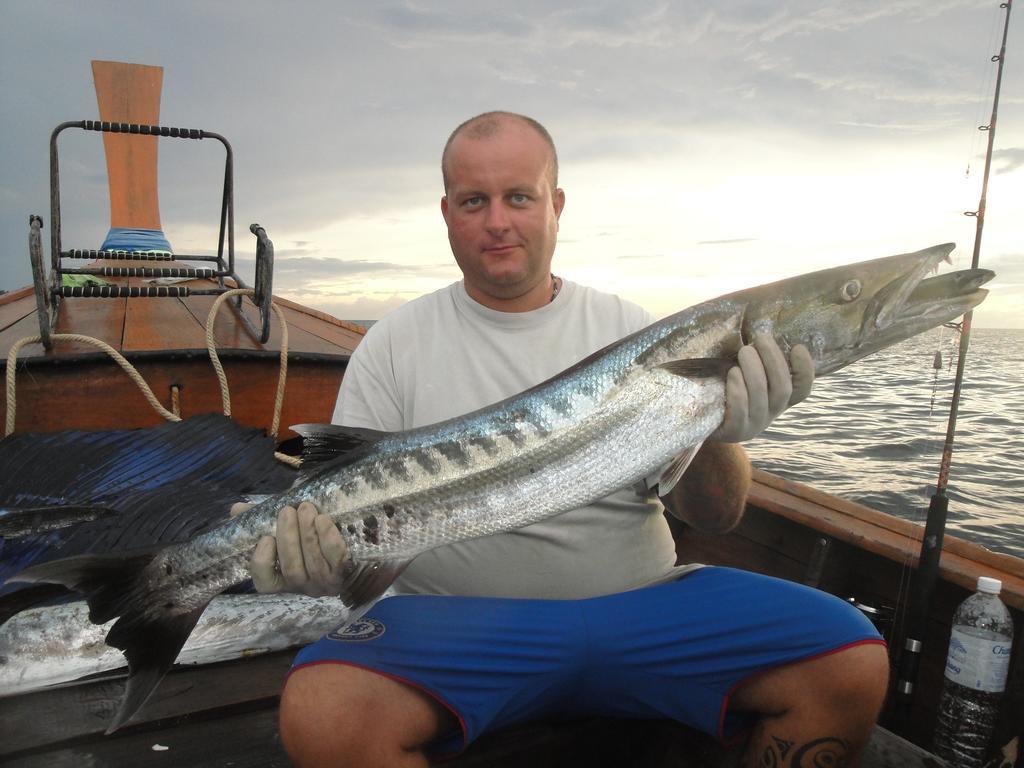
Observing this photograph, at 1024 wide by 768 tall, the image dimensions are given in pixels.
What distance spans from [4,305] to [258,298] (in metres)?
3.85

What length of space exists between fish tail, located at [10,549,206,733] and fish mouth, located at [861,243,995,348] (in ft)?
7.78

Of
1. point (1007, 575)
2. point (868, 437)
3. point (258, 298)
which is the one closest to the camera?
point (1007, 575)

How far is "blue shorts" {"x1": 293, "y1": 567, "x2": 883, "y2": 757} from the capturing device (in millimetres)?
2254

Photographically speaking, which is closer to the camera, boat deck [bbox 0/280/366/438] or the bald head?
the bald head

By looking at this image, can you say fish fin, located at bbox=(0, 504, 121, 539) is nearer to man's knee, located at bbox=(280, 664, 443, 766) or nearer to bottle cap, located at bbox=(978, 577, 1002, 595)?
man's knee, located at bbox=(280, 664, 443, 766)

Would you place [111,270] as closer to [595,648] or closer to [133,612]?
[133,612]

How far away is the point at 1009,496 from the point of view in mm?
8727

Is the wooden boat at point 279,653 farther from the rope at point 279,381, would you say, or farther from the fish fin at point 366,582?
the fish fin at point 366,582

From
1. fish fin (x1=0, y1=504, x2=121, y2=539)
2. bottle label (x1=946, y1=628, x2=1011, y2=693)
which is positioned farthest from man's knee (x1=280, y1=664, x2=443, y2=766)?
bottle label (x1=946, y1=628, x2=1011, y2=693)

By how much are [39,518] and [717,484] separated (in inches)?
119

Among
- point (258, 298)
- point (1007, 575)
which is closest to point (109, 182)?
point (258, 298)

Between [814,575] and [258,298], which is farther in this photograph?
[258,298]

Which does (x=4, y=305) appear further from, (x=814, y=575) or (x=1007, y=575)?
(x=1007, y=575)

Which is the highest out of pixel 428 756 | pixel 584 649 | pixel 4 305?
pixel 4 305
